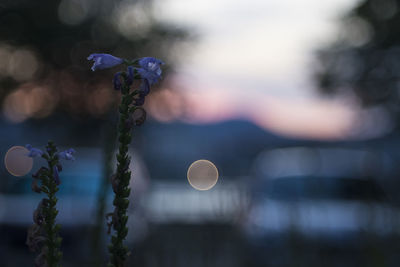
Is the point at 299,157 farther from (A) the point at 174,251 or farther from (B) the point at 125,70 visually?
(B) the point at 125,70

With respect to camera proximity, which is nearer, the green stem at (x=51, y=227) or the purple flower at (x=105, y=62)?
the green stem at (x=51, y=227)

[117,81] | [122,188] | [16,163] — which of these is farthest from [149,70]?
[16,163]

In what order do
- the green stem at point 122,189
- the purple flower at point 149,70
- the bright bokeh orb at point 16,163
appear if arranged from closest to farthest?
the green stem at point 122,189 < the purple flower at point 149,70 < the bright bokeh orb at point 16,163

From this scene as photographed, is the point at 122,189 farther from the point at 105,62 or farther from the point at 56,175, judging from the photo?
the point at 105,62

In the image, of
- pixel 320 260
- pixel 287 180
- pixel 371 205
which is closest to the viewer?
pixel 371 205

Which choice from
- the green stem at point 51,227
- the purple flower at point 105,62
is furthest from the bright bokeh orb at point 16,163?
the green stem at point 51,227

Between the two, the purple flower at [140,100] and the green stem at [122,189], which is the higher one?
the purple flower at [140,100]

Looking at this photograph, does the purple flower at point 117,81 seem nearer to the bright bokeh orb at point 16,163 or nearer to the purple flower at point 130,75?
A: the purple flower at point 130,75

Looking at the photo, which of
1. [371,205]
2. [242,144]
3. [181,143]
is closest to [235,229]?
[371,205]
